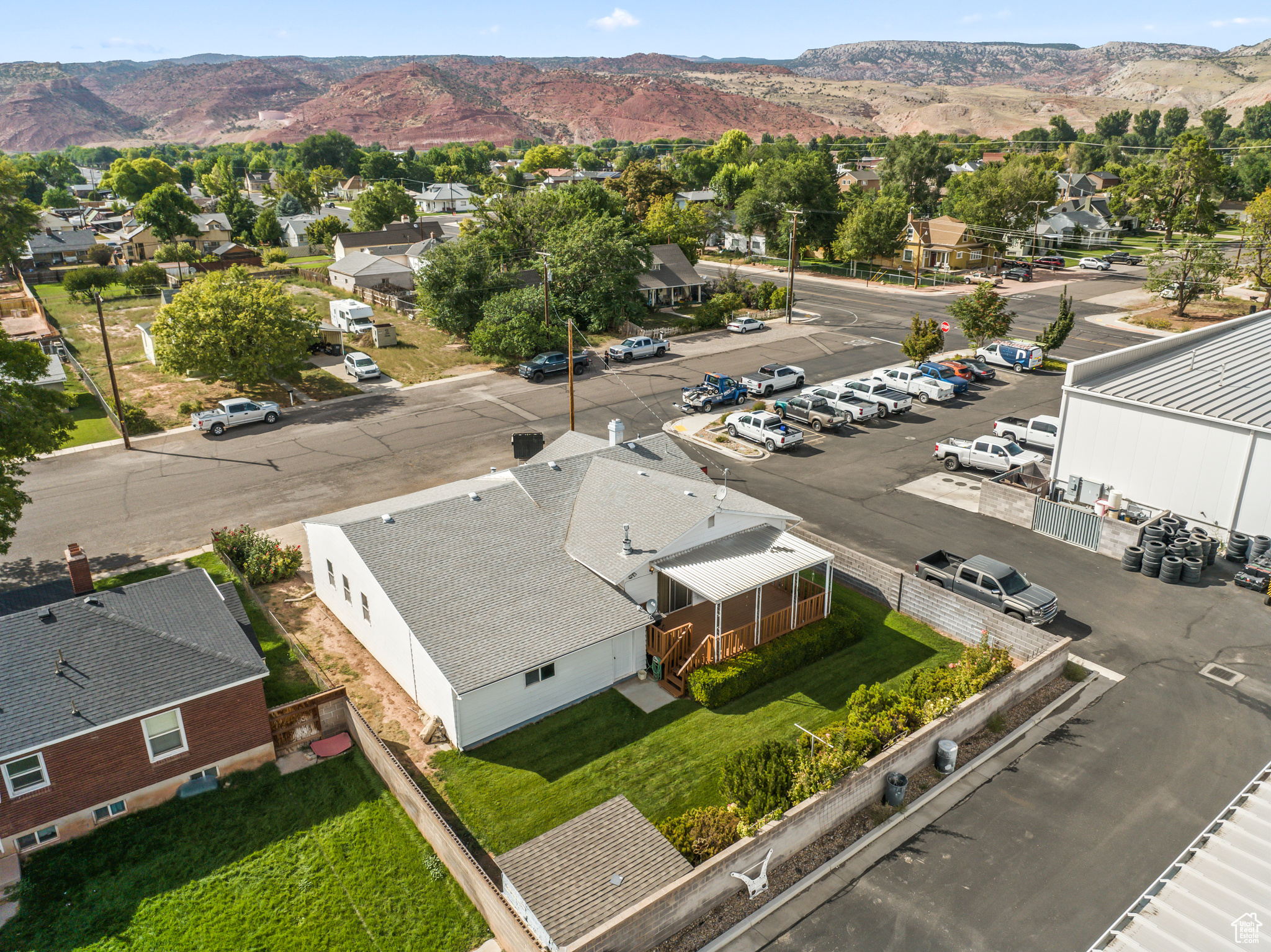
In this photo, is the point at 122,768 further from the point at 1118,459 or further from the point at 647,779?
the point at 1118,459

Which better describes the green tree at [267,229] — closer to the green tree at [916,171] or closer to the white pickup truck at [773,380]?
the green tree at [916,171]

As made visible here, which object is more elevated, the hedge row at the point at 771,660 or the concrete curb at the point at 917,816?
the hedge row at the point at 771,660

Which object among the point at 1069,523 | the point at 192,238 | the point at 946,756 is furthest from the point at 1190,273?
the point at 192,238

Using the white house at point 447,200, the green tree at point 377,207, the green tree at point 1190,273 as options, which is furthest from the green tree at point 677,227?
the white house at point 447,200

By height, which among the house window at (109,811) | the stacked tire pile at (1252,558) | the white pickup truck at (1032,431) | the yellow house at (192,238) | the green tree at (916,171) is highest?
the green tree at (916,171)

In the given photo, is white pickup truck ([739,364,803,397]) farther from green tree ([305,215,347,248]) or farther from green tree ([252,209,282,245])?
green tree ([252,209,282,245])

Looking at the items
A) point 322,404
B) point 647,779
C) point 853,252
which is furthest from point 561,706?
point 853,252

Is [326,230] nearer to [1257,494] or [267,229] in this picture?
[267,229]
